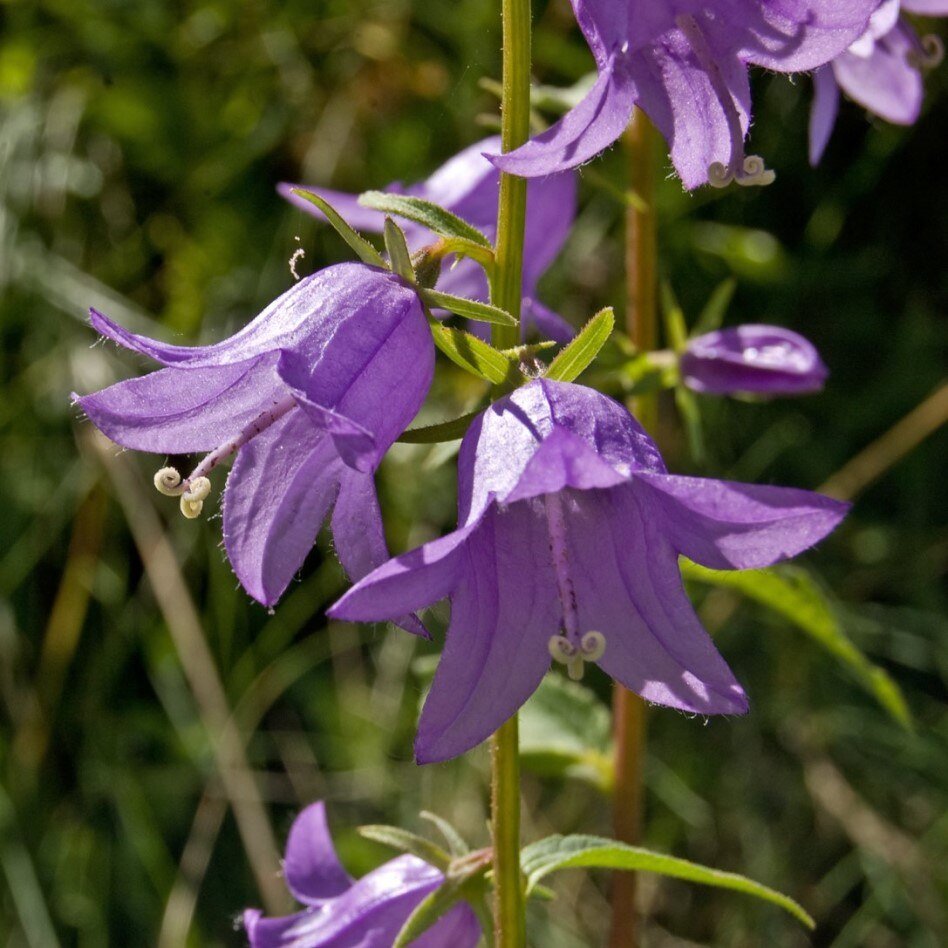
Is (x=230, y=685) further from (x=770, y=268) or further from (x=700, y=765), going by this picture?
(x=770, y=268)

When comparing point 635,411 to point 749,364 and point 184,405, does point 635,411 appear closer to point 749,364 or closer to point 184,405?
point 749,364

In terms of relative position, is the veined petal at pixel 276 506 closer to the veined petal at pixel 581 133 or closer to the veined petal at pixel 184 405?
the veined petal at pixel 184 405

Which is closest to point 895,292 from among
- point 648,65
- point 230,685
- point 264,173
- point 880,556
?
point 880,556

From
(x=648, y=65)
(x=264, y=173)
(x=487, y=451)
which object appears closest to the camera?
(x=487, y=451)

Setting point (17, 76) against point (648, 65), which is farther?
point (17, 76)

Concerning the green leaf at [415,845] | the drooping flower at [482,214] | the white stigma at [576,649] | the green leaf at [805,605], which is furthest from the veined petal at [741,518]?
the drooping flower at [482,214]

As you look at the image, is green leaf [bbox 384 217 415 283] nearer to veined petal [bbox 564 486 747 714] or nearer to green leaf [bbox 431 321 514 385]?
green leaf [bbox 431 321 514 385]
